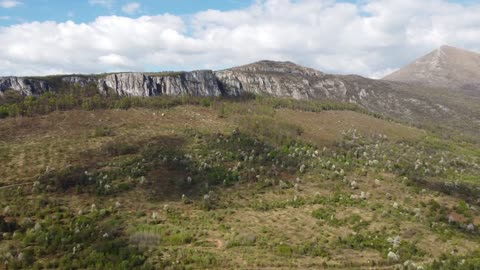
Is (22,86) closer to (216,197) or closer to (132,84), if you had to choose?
(132,84)

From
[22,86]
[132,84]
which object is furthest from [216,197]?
[132,84]

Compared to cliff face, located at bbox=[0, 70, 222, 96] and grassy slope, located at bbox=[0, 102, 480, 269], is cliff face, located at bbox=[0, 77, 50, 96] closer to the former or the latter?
cliff face, located at bbox=[0, 70, 222, 96]

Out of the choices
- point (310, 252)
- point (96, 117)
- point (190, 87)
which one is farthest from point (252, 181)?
point (190, 87)

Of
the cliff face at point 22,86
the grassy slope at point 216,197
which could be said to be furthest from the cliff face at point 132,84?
the grassy slope at point 216,197

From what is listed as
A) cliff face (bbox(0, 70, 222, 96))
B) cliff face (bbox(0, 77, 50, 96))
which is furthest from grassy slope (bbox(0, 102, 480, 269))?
cliff face (bbox(0, 70, 222, 96))

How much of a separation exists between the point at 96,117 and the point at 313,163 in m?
57.7

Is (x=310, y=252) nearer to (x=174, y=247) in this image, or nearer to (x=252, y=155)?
(x=174, y=247)

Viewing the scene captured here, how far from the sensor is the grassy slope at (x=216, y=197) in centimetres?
3994

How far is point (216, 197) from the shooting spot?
200 ft

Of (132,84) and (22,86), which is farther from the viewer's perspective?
(132,84)

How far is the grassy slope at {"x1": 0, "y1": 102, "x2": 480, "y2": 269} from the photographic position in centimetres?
3994

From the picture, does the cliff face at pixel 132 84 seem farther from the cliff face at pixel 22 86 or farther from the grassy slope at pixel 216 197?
the grassy slope at pixel 216 197

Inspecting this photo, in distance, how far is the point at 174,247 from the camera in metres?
40.8

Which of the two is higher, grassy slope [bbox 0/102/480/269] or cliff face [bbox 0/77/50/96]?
cliff face [bbox 0/77/50/96]
